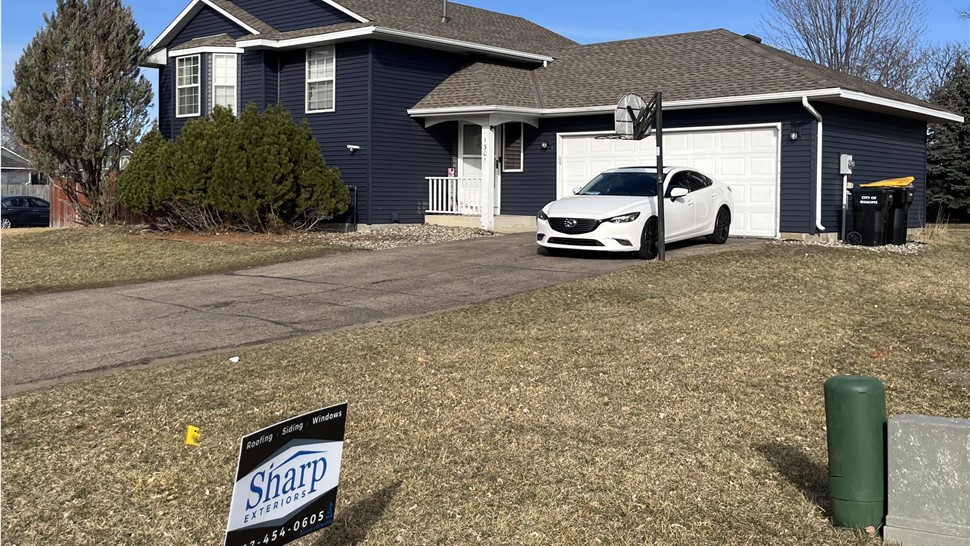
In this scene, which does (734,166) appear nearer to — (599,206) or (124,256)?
(599,206)

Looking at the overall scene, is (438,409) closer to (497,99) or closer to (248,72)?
(497,99)

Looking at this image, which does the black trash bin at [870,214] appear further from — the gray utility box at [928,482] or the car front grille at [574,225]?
the gray utility box at [928,482]

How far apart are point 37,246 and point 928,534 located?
59.7 ft

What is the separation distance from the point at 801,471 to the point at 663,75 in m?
16.1

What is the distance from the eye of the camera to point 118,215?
2291 cm

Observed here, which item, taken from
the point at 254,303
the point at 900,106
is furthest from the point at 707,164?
the point at 254,303

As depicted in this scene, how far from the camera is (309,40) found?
20.8m

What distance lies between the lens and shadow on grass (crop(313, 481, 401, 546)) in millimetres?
4414

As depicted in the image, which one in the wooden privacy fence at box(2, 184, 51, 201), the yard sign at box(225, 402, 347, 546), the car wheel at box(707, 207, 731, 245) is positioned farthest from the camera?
the wooden privacy fence at box(2, 184, 51, 201)

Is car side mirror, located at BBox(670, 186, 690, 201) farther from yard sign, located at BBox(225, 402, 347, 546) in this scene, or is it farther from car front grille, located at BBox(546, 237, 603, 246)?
yard sign, located at BBox(225, 402, 347, 546)

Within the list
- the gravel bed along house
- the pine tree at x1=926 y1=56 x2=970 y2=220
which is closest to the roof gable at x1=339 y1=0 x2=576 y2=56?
the gravel bed along house

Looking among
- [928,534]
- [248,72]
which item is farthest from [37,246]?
[928,534]

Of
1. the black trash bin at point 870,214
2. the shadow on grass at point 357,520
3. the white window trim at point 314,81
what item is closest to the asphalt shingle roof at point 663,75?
the white window trim at point 314,81

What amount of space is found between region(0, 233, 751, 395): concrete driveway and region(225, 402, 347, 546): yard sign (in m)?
4.64
